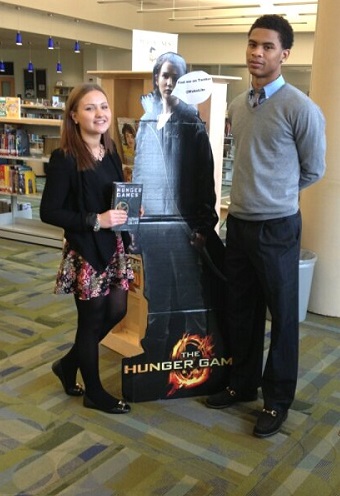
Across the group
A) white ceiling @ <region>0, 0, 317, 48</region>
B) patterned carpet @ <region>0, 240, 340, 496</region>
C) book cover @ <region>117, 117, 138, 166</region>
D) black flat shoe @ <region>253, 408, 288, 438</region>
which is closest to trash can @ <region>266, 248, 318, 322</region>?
patterned carpet @ <region>0, 240, 340, 496</region>

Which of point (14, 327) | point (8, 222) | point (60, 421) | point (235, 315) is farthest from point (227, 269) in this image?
point (8, 222)

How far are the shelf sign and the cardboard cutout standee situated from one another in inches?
31.0

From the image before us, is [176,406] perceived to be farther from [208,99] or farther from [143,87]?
[143,87]

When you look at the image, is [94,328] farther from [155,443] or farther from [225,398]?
[225,398]

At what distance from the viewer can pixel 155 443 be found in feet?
7.82

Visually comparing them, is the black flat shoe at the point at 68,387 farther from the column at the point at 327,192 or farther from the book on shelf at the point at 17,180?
the book on shelf at the point at 17,180

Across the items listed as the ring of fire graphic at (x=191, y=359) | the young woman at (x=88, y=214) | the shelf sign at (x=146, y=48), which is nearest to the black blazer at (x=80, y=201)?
the young woman at (x=88, y=214)

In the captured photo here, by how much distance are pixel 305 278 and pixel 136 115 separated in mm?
1643

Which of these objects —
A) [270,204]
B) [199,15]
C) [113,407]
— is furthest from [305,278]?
[199,15]

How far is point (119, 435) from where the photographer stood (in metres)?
2.43

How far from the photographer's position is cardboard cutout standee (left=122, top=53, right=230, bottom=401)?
2438mm

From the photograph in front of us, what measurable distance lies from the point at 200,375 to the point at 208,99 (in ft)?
4.61

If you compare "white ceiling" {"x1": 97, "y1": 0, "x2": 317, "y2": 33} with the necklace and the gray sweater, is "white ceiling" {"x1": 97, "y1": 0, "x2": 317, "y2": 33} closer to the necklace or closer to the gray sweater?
the gray sweater

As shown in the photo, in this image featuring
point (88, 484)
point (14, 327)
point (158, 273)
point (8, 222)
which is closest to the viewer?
point (88, 484)
